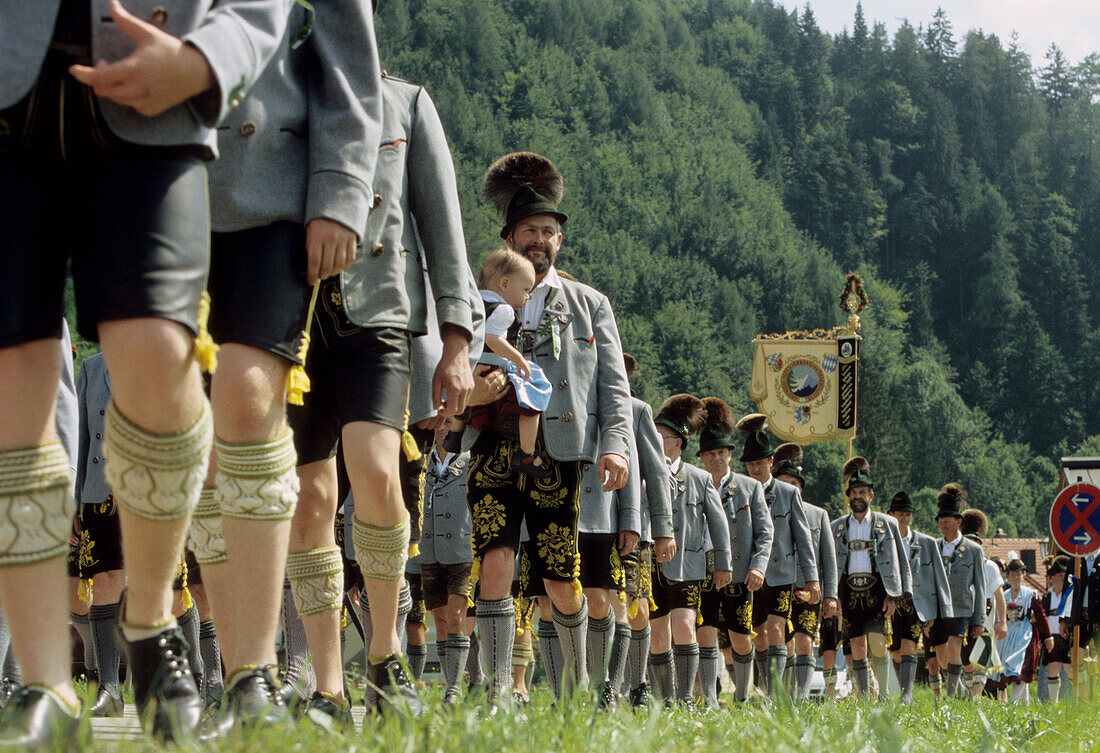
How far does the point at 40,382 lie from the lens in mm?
2586

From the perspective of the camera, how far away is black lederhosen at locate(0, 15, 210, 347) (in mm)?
2553

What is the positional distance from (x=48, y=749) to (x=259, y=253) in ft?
4.40

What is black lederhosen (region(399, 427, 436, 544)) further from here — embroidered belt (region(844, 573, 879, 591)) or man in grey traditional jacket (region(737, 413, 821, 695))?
embroidered belt (region(844, 573, 879, 591))

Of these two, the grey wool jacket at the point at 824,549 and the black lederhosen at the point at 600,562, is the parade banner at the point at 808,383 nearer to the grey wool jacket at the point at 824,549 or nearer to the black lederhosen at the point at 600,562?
the grey wool jacket at the point at 824,549

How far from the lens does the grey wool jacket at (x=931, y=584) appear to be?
704 inches

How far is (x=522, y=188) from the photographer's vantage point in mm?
6566

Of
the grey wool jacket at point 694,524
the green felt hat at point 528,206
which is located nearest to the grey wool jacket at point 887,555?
the grey wool jacket at point 694,524

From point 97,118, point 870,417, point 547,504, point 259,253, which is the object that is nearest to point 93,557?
point 547,504

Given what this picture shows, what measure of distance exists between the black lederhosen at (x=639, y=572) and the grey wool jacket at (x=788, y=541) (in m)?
3.68

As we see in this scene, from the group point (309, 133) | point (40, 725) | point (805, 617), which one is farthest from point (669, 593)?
point (40, 725)

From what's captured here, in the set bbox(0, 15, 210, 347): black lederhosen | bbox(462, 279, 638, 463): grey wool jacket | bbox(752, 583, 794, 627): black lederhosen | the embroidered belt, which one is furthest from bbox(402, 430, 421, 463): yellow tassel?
the embroidered belt

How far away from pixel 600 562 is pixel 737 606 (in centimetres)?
528

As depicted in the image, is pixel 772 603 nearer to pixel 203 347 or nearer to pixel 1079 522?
pixel 1079 522

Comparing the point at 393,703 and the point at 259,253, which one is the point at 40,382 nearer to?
the point at 259,253
